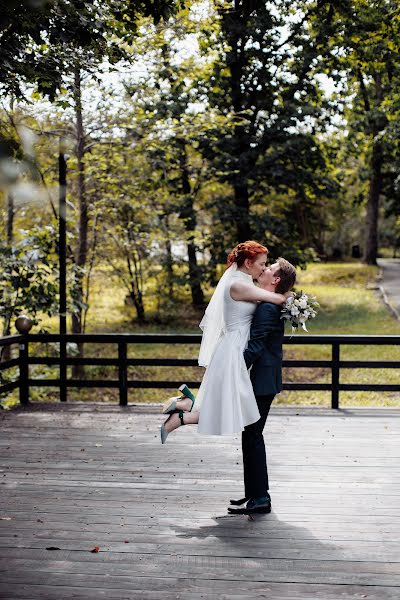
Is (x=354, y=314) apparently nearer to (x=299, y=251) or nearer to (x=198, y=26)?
(x=299, y=251)

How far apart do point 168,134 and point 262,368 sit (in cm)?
800

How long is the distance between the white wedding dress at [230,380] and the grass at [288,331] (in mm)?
5046

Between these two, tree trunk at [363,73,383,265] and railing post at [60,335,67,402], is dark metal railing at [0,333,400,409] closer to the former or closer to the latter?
railing post at [60,335,67,402]

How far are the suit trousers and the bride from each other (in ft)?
0.48

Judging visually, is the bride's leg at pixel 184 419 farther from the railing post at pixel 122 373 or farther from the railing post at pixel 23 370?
the railing post at pixel 23 370

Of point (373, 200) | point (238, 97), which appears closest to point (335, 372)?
point (238, 97)

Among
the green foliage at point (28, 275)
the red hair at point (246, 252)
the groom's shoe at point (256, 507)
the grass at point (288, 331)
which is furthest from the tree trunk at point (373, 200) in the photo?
the groom's shoe at point (256, 507)

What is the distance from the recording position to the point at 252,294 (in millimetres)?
5004

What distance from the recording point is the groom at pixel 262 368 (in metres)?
5.01

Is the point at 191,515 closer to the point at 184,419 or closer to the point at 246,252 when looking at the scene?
the point at 184,419

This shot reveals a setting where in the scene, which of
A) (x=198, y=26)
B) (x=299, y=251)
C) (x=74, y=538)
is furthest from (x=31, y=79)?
(x=299, y=251)

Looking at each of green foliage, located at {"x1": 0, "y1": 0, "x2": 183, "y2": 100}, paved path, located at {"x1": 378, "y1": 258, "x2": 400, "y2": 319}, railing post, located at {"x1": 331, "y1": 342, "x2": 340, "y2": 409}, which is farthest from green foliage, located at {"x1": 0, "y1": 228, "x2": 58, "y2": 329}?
paved path, located at {"x1": 378, "y1": 258, "x2": 400, "y2": 319}

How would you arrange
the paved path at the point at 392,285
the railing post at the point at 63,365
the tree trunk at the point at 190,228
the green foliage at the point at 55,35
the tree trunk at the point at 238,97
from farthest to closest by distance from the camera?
1. the paved path at the point at 392,285
2. the tree trunk at the point at 190,228
3. the tree trunk at the point at 238,97
4. the railing post at the point at 63,365
5. the green foliage at the point at 55,35

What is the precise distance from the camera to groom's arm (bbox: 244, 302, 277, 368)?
499 cm
